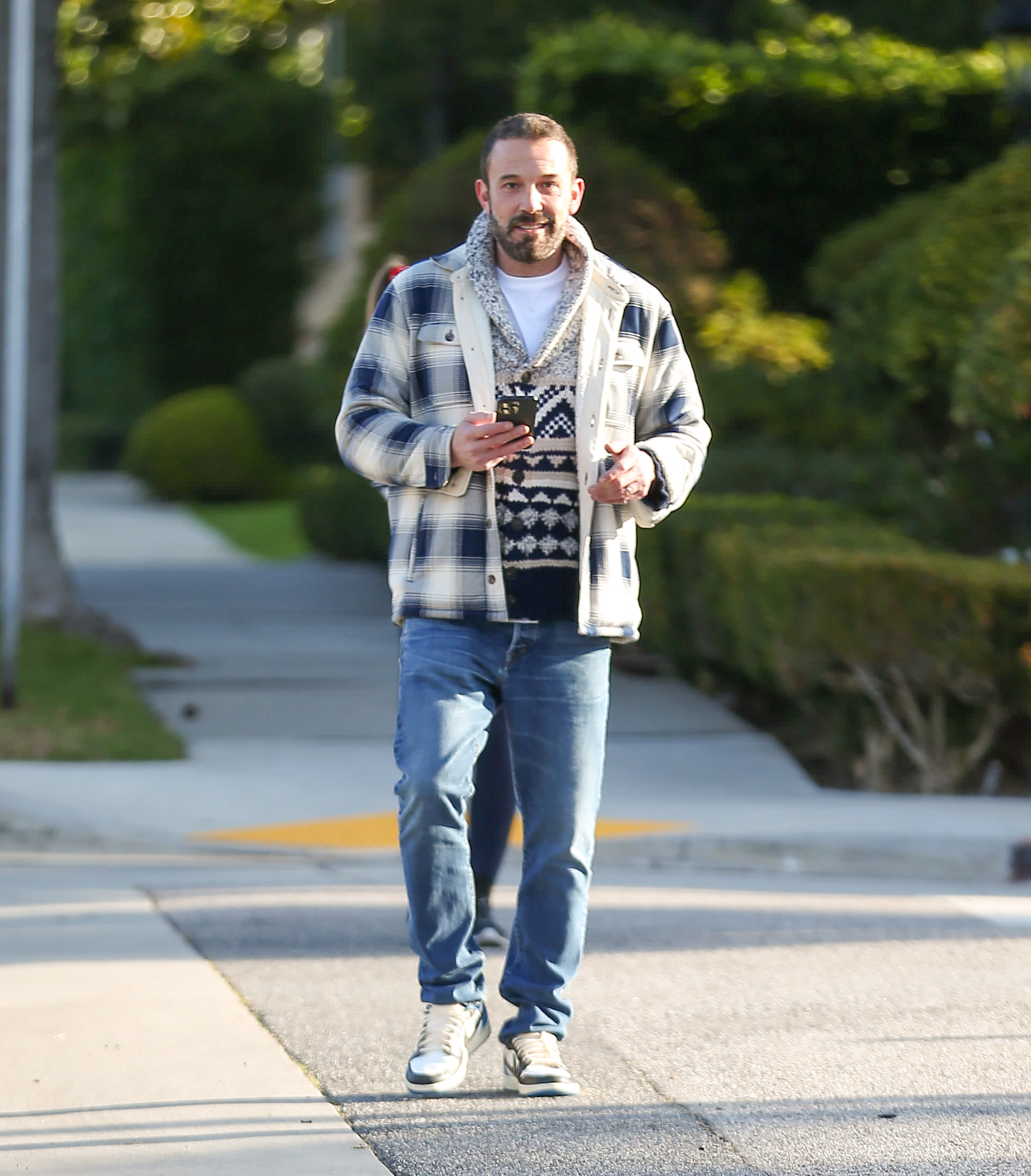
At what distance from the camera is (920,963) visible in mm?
5277

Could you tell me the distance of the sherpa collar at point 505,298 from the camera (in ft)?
12.8

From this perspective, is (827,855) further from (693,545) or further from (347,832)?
(693,545)

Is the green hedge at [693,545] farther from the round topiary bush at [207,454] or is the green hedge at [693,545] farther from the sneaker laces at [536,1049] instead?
the round topiary bush at [207,454]

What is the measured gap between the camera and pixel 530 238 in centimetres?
387

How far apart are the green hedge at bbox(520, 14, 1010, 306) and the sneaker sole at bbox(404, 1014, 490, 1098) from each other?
12.5 meters

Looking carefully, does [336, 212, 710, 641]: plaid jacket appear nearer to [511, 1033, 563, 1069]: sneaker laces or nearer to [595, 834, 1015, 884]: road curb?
[511, 1033, 563, 1069]: sneaker laces

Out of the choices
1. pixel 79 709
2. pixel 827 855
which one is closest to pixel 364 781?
pixel 79 709

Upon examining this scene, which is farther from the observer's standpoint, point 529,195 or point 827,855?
point 827,855

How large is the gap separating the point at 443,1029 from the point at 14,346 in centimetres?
609

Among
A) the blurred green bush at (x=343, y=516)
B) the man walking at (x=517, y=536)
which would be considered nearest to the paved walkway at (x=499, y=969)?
the man walking at (x=517, y=536)

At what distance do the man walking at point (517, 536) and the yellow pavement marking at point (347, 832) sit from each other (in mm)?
2967

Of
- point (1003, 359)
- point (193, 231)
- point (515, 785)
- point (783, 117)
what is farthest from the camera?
point (193, 231)

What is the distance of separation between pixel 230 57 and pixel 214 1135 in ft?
95.1

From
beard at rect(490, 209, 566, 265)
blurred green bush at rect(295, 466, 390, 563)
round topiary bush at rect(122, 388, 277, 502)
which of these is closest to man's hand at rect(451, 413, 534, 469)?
beard at rect(490, 209, 566, 265)
